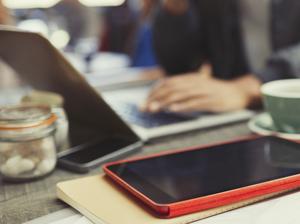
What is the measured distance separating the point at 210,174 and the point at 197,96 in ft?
1.04

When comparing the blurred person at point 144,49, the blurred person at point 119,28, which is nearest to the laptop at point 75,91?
the blurred person at point 144,49

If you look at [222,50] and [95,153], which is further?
[222,50]

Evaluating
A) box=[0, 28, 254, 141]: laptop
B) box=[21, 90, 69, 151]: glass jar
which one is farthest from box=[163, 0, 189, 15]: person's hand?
box=[21, 90, 69, 151]: glass jar

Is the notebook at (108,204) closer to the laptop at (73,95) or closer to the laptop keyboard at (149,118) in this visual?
the laptop at (73,95)

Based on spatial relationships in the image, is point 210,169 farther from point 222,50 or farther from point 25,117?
point 222,50

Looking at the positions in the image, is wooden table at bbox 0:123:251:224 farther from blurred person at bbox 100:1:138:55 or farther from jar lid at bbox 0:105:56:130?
blurred person at bbox 100:1:138:55

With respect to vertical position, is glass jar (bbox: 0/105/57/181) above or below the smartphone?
above

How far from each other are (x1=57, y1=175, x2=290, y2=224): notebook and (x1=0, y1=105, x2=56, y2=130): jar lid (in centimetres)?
7

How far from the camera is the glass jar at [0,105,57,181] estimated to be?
40 cm

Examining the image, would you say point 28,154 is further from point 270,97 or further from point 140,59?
point 140,59

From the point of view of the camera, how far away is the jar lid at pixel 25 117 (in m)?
0.40

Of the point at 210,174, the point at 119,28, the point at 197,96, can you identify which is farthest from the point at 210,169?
the point at 119,28

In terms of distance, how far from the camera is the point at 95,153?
479mm

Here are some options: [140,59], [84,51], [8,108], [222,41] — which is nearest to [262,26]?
[222,41]
